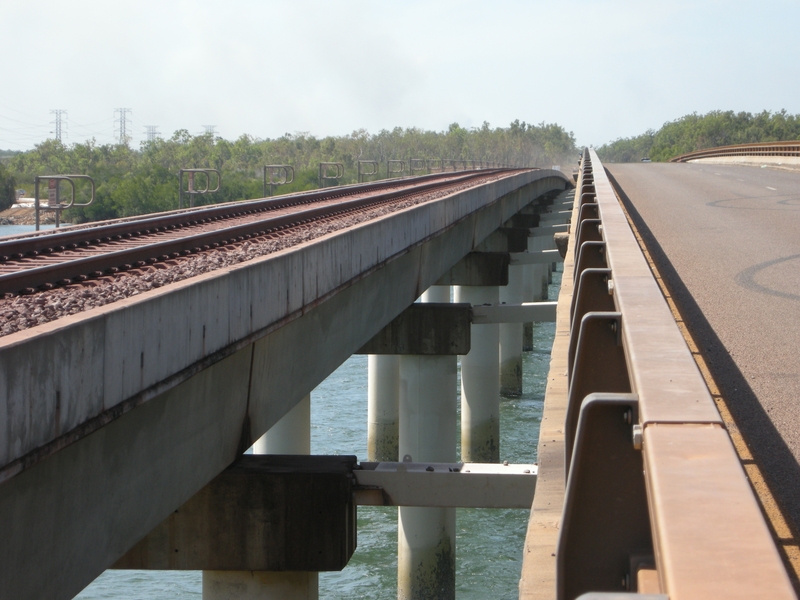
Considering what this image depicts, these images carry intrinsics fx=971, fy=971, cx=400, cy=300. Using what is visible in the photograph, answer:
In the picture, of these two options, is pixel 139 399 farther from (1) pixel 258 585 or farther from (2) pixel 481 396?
(2) pixel 481 396

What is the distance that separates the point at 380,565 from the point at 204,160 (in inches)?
2328

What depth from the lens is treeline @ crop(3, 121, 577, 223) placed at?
31359 millimetres

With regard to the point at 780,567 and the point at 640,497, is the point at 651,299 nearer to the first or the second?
the point at 640,497

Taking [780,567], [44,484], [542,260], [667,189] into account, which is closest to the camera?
[780,567]

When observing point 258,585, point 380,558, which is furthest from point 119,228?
point 380,558

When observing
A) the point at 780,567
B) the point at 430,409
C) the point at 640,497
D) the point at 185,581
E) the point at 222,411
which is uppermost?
the point at 780,567

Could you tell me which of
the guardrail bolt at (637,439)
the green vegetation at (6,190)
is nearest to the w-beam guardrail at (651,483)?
the guardrail bolt at (637,439)

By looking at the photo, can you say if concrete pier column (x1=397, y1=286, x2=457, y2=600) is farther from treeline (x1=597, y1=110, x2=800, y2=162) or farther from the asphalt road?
treeline (x1=597, y1=110, x2=800, y2=162)

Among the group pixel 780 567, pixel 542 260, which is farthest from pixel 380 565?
pixel 780 567

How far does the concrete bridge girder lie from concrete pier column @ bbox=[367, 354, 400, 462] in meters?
11.5

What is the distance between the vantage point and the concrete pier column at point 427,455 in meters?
12.7

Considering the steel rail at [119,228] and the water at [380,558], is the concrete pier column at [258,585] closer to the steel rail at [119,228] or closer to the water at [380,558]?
the steel rail at [119,228]

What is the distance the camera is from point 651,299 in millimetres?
3789

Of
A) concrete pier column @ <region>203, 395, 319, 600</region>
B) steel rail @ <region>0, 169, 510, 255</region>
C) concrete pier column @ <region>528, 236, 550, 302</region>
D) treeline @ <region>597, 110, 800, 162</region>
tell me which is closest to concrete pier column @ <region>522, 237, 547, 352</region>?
concrete pier column @ <region>528, 236, 550, 302</region>
